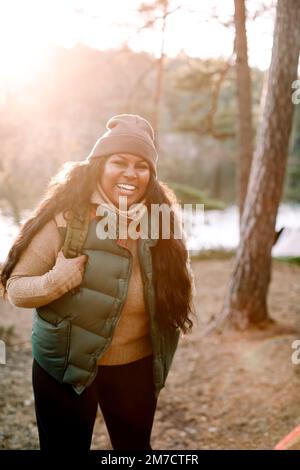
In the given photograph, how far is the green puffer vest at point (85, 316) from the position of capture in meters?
2.08

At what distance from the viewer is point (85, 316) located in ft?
6.84

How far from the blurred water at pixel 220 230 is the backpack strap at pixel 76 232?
6.62m

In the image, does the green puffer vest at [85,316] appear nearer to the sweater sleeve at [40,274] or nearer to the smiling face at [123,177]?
the sweater sleeve at [40,274]

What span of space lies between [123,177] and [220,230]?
16584mm

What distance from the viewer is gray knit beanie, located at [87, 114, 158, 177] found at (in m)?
2.24

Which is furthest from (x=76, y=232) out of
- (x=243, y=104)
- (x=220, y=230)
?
(x=220, y=230)

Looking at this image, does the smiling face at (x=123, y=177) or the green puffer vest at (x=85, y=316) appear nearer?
the green puffer vest at (x=85, y=316)

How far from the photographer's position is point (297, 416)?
157 inches

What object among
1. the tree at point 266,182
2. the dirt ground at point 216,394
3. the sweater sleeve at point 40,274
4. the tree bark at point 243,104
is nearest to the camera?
the sweater sleeve at point 40,274

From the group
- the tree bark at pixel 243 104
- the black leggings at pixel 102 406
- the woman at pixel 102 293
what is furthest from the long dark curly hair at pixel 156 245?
the tree bark at pixel 243 104
